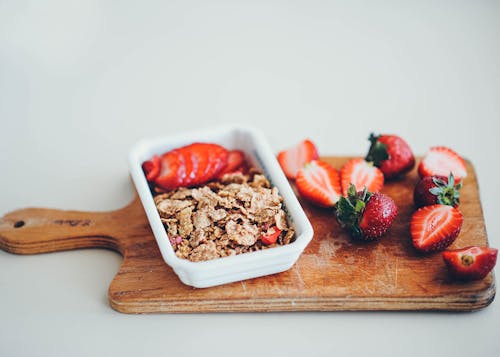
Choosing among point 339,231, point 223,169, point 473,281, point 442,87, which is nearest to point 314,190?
point 339,231

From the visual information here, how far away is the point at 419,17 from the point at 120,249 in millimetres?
2042

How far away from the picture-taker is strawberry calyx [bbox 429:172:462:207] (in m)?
2.15

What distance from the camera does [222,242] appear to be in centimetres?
198

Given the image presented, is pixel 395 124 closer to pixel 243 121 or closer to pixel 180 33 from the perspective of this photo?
pixel 243 121

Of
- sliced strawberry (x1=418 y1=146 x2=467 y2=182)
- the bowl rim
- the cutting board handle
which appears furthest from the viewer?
sliced strawberry (x1=418 y1=146 x2=467 y2=182)

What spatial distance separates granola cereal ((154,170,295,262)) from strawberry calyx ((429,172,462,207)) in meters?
0.50

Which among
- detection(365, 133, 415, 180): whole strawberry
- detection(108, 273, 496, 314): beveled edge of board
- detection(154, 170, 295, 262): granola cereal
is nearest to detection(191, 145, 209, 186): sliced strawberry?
detection(154, 170, 295, 262): granola cereal

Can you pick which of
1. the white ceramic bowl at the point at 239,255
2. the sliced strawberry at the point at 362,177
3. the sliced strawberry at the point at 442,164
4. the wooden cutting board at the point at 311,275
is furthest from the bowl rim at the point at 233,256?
the sliced strawberry at the point at 442,164

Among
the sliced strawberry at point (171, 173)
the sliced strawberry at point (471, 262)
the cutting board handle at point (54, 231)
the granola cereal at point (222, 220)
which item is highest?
the sliced strawberry at point (171, 173)

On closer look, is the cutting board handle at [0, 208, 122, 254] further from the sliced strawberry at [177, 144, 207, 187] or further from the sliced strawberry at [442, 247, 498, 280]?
the sliced strawberry at [442, 247, 498, 280]

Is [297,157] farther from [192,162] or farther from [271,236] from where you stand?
[271,236]

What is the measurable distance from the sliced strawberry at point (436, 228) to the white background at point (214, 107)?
214 mm

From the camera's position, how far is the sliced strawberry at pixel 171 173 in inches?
88.5

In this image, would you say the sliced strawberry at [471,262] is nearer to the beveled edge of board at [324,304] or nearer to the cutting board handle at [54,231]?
the beveled edge of board at [324,304]
